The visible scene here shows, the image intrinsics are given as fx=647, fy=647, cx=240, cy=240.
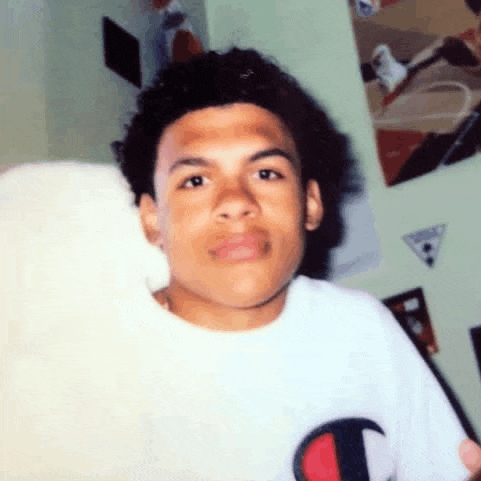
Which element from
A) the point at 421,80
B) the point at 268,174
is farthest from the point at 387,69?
the point at 268,174

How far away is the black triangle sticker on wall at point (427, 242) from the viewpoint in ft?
2.96

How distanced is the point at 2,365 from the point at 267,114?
0.34m

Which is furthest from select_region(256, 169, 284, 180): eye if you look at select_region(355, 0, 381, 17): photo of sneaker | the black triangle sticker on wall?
select_region(355, 0, 381, 17): photo of sneaker

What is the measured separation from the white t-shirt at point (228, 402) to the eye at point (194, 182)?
111 mm

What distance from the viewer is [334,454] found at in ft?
1.76

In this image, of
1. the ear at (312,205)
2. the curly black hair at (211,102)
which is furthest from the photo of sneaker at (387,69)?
the ear at (312,205)

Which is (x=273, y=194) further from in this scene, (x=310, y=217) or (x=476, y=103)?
(x=476, y=103)

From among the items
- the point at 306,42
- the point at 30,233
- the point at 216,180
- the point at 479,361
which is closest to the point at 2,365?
the point at 30,233

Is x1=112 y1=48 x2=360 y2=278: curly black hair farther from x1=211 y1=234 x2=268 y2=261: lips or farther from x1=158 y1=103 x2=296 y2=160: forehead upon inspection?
x1=211 y1=234 x2=268 y2=261: lips

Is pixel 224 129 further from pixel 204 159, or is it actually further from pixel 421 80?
pixel 421 80

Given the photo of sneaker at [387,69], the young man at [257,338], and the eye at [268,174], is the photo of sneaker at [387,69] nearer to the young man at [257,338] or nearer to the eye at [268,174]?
the young man at [257,338]

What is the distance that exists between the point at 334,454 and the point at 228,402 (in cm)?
10

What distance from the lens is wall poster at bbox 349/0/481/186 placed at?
3.16 feet

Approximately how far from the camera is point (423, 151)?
0.97 m
